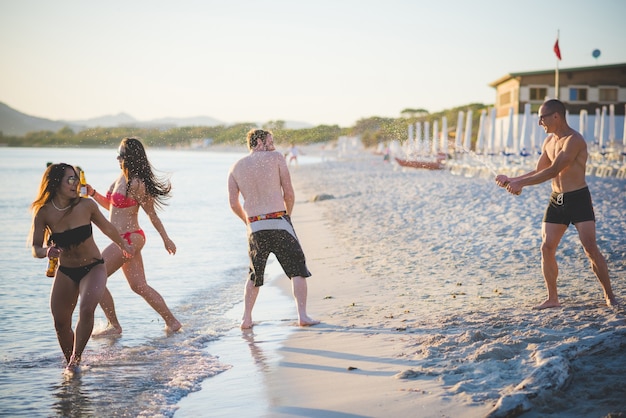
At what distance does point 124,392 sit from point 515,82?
42.2 m

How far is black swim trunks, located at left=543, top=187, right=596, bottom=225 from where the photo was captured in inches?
213

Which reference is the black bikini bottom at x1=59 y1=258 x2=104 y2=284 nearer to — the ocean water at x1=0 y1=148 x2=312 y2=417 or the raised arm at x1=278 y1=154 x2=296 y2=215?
the ocean water at x1=0 y1=148 x2=312 y2=417

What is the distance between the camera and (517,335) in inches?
181

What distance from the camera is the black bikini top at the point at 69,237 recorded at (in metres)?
4.80

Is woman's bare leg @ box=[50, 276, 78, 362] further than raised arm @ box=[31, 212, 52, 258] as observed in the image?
Yes

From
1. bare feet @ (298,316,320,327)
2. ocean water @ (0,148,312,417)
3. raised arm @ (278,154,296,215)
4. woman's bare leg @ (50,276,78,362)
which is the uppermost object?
raised arm @ (278,154,296,215)

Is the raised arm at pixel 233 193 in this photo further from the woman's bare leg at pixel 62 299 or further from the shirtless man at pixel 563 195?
the shirtless man at pixel 563 195

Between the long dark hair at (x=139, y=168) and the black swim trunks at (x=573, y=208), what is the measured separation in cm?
338

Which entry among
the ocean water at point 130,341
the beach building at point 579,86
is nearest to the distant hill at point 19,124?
the beach building at point 579,86

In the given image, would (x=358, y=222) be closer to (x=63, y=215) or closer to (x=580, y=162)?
(x=580, y=162)

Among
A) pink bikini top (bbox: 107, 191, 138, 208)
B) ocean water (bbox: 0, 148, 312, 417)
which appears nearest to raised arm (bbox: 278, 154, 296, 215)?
ocean water (bbox: 0, 148, 312, 417)

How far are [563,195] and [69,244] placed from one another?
402 centimetres

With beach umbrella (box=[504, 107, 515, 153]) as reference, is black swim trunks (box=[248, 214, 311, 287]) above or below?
below

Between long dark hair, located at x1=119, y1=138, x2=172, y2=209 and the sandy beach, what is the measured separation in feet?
5.00
